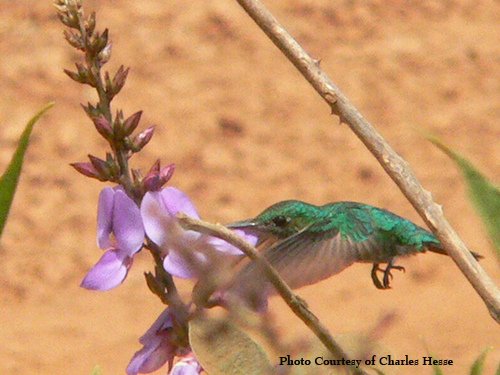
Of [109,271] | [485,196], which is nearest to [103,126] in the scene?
[109,271]

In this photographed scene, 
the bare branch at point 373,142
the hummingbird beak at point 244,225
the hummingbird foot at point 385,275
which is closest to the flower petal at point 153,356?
the bare branch at point 373,142

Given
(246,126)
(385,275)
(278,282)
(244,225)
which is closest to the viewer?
(278,282)

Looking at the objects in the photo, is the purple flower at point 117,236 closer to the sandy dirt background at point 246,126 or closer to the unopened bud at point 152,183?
the unopened bud at point 152,183

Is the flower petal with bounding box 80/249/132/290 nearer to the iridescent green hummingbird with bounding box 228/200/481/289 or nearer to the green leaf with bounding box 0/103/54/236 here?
the green leaf with bounding box 0/103/54/236

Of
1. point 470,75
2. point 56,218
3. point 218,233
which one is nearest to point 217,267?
point 218,233

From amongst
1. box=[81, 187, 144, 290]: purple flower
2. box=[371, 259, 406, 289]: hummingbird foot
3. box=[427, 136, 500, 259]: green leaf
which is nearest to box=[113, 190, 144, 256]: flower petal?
box=[81, 187, 144, 290]: purple flower

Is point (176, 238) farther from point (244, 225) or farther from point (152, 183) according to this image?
point (244, 225)
